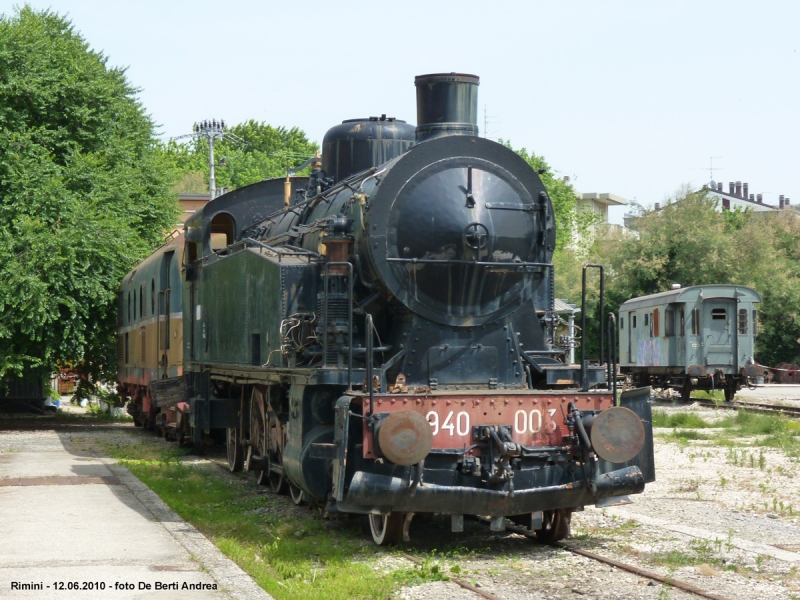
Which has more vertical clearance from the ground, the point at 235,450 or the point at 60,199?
the point at 60,199

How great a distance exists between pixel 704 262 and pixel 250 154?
41.7 m

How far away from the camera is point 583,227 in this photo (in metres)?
59.6

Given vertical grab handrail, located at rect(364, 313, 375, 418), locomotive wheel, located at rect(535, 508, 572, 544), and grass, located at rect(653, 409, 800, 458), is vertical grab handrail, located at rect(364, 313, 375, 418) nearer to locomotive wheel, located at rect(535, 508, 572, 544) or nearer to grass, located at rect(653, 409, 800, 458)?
locomotive wheel, located at rect(535, 508, 572, 544)

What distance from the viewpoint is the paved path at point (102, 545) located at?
630cm

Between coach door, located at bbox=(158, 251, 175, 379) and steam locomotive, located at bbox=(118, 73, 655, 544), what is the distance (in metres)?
7.16

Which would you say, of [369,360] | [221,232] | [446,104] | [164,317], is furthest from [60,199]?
[369,360]

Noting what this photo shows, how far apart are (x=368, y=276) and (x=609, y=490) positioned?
249 centimetres

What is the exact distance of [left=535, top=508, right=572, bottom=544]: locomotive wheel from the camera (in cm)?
800

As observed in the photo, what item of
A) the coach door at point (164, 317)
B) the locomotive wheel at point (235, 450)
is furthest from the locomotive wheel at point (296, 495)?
the coach door at point (164, 317)

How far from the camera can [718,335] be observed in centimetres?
2527

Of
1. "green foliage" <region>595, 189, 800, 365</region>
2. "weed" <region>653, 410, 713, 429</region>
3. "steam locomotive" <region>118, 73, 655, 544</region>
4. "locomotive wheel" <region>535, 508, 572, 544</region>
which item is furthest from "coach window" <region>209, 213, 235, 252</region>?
"green foliage" <region>595, 189, 800, 365</region>

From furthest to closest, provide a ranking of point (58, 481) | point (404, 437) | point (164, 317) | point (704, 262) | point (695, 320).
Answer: point (704, 262) → point (695, 320) → point (164, 317) → point (58, 481) → point (404, 437)

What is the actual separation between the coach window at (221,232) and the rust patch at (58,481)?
2983mm

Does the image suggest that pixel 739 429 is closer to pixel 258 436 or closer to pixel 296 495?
pixel 258 436
